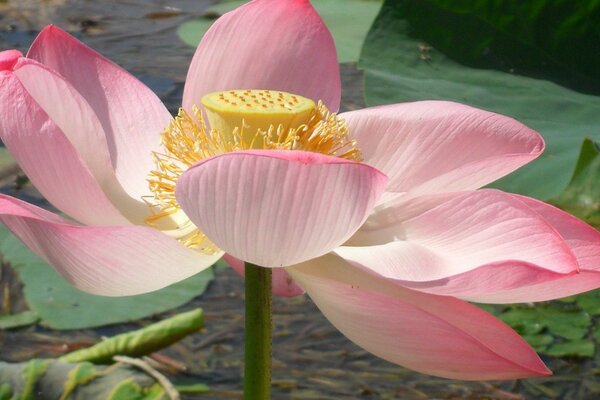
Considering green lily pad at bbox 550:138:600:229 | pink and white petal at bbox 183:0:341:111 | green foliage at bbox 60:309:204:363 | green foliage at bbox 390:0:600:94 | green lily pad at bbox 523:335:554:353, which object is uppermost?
pink and white petal at bbox 183:0:341:111

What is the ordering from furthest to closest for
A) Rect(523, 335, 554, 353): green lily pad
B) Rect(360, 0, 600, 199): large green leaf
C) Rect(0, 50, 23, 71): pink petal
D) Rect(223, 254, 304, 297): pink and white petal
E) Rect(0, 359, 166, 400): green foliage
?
Rect(523, 335, 554, 353): green lily pad, Rect(360, 0, 600, 199): large green leaf, Rect(0, 359, 166, 400): green foliage, Rect(223, 254, 304, 297): pink and white petal, Rect(0, 50, 23, 71): pink petal

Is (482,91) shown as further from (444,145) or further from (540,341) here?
(444,145)

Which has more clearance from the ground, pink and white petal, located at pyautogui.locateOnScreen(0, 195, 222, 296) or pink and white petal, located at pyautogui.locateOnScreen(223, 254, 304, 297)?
pink and white petal, located at pyautogui.locateOnScreen(0, 195, 222, 296)

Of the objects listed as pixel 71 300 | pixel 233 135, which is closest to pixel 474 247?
pixel 233 135

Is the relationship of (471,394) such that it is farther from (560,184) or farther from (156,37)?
(156,37)

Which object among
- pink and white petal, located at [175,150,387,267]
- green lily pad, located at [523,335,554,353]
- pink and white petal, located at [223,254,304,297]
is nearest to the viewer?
pink and white petal, located at [175,150,387,267]

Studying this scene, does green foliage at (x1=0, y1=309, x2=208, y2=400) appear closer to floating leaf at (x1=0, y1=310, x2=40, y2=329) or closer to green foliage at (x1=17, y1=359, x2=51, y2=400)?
green foliage at (x1=17, y1=359, x2=51, y2=400)

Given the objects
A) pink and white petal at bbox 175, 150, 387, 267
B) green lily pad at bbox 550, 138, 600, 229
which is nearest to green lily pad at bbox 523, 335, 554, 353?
green lily pad at bbox 550, 138, 600, 229

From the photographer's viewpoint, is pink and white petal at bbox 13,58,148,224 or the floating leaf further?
the floating leaf
